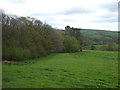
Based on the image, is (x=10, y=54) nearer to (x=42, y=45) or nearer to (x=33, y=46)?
(x=33, y=46)

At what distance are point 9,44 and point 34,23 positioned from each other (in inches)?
601

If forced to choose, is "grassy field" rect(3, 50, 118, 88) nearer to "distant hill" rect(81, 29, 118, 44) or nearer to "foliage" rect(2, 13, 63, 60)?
"foliage" rect(2, 13, 63, 60)

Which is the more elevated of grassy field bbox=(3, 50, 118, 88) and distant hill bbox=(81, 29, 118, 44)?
distant hill bbox=(81, 29, 118, 44)

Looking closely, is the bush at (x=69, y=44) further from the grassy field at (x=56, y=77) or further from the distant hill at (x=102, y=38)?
the grassy field at (x=56, y=77)

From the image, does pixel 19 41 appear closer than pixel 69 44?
Yes

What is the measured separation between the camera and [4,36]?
32.3m

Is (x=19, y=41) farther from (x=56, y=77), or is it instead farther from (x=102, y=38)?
(x=102, y=38)

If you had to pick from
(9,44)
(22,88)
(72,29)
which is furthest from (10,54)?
(72,29)

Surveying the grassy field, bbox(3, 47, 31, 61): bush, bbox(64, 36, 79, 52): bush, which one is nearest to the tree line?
bbox(3, 47, 31, 61): bush

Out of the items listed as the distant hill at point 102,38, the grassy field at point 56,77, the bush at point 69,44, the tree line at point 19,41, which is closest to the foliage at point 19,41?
the tree line at point 19,41

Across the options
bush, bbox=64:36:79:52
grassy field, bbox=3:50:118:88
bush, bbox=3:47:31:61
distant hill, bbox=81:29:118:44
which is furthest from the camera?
distant hill, bbox=81:29:118:44

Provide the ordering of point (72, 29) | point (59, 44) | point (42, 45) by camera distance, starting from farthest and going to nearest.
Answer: point (72, 29) → point (59, 44) → point (42, 45)

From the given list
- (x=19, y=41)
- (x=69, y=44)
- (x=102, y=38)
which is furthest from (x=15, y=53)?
(x=102, y=38)

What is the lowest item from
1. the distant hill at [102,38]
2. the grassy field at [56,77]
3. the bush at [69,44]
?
the grassy field at [56,77]
